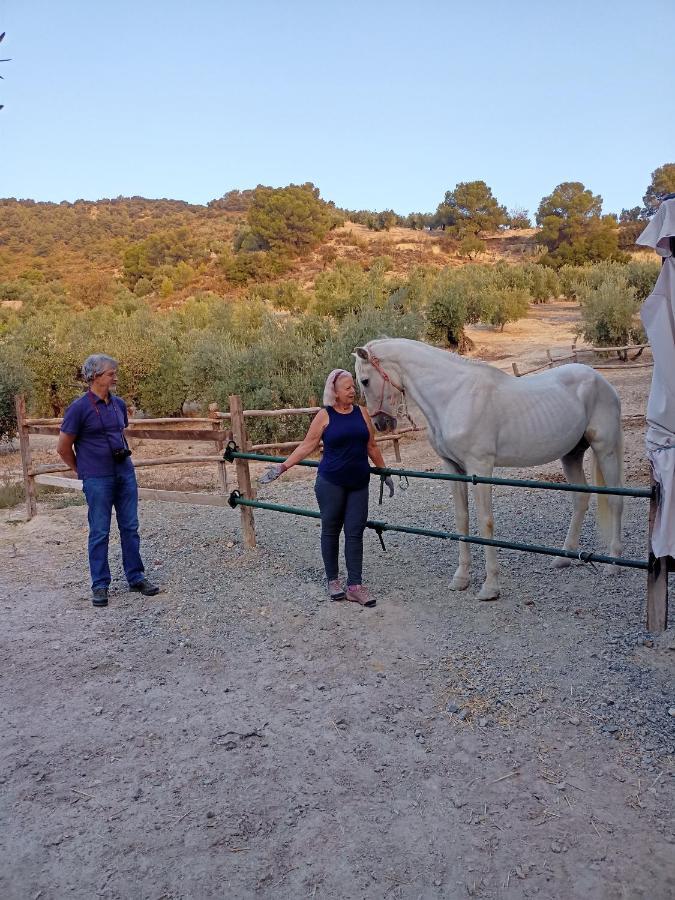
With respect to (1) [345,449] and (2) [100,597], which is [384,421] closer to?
(1) [345,449]

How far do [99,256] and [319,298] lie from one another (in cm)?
3030

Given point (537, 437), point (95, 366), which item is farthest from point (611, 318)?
point (95, 366)

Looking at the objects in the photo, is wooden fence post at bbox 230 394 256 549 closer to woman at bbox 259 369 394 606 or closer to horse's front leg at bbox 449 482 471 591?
woman at bbox 259 369 394 606

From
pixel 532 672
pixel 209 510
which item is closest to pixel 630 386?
pixel 209 510

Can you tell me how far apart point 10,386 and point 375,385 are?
40.7 feet

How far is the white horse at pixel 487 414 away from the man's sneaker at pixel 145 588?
2085 millimetres

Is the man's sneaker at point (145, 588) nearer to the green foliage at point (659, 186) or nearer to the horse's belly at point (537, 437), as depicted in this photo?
the horse's belly at point (537, 437)

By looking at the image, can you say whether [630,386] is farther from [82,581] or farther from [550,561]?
[82,581]

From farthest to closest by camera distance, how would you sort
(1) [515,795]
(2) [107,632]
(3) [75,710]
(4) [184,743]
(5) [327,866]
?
(2) [107,632], (3) [75,710], (4) [184,743], (1) [515,795], (5) [327,866]

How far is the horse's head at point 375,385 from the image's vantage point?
4.78 m

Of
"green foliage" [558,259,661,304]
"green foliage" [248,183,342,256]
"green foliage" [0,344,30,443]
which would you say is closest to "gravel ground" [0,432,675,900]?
"green foliage" [0,344,30,443]

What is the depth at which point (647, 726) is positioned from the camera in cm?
305

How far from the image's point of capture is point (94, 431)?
15.6ft

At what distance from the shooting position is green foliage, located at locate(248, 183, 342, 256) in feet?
144
